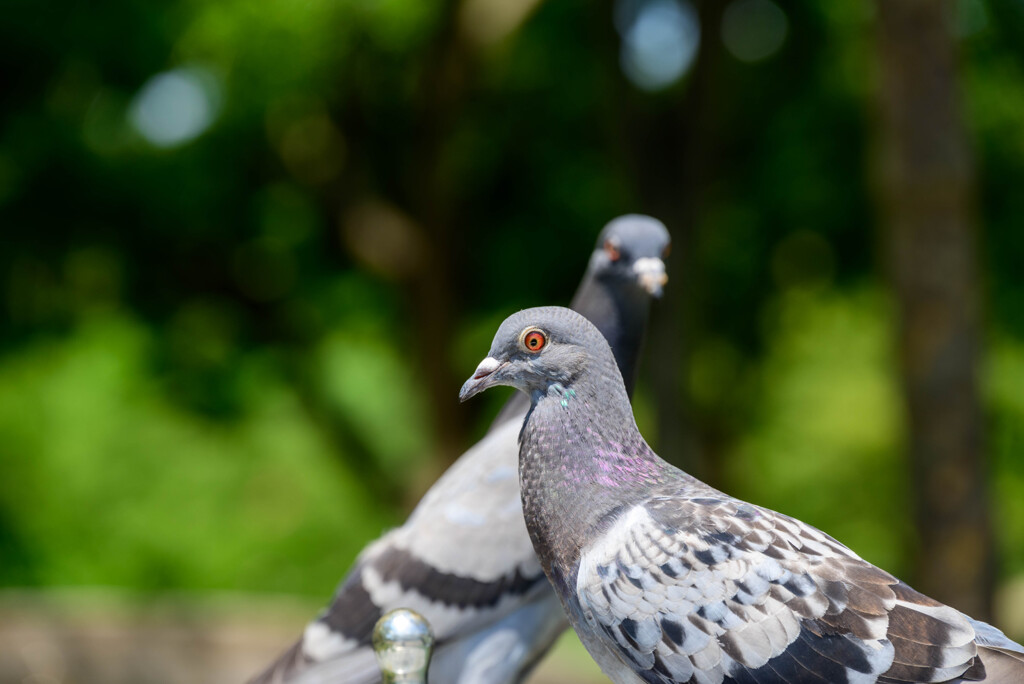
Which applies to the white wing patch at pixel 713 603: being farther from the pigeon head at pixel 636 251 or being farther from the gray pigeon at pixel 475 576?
the pigeon head at pixel 636 251

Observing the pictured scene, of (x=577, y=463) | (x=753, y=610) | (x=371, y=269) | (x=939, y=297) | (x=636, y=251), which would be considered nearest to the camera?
(x=753, y=610)

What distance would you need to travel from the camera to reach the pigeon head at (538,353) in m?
1.79

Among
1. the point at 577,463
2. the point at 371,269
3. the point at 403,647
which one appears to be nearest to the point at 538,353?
the point at 577,463

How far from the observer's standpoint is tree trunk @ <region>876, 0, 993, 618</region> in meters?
4.61

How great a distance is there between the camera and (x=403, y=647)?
5.45ft

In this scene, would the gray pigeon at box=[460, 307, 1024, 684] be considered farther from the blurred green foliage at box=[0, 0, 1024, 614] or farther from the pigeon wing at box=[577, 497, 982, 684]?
the blurred green foliage at box=[0, 0, 1024, 614]

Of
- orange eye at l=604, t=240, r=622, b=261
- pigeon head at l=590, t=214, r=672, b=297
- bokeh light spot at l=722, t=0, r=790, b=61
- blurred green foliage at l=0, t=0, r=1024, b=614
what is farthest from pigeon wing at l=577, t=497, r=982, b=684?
bokeh light spot at l=722, t=0, r=790, b=61

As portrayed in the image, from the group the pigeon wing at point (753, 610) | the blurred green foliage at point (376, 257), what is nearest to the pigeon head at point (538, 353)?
the pigeon wing at point (753, 610)

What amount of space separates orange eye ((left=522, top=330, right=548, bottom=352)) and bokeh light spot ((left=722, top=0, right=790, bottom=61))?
827 centimetres

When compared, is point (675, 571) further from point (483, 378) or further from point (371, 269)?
point (371, 269)

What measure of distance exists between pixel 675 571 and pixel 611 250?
1.18m

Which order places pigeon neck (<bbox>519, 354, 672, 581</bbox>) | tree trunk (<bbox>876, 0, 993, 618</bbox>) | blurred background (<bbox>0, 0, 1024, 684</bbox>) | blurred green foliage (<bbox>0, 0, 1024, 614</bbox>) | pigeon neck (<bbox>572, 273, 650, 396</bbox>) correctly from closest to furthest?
pigeon neck (<bbox>519, 354, 672, 581</bbox>), pigeon neck (<bbox>572, 273, 650, 396</bbox>), tree trunk (<bbox>876, 0, 993, 618</bbox>), blurred background (<bbox>0, 0, 1024, 684</bbox>), blurred green foliage (<bbox>0, 0, 1024, 614</bbox>)

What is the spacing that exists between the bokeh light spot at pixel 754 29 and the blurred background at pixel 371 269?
34mm

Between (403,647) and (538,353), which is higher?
(538,353)
